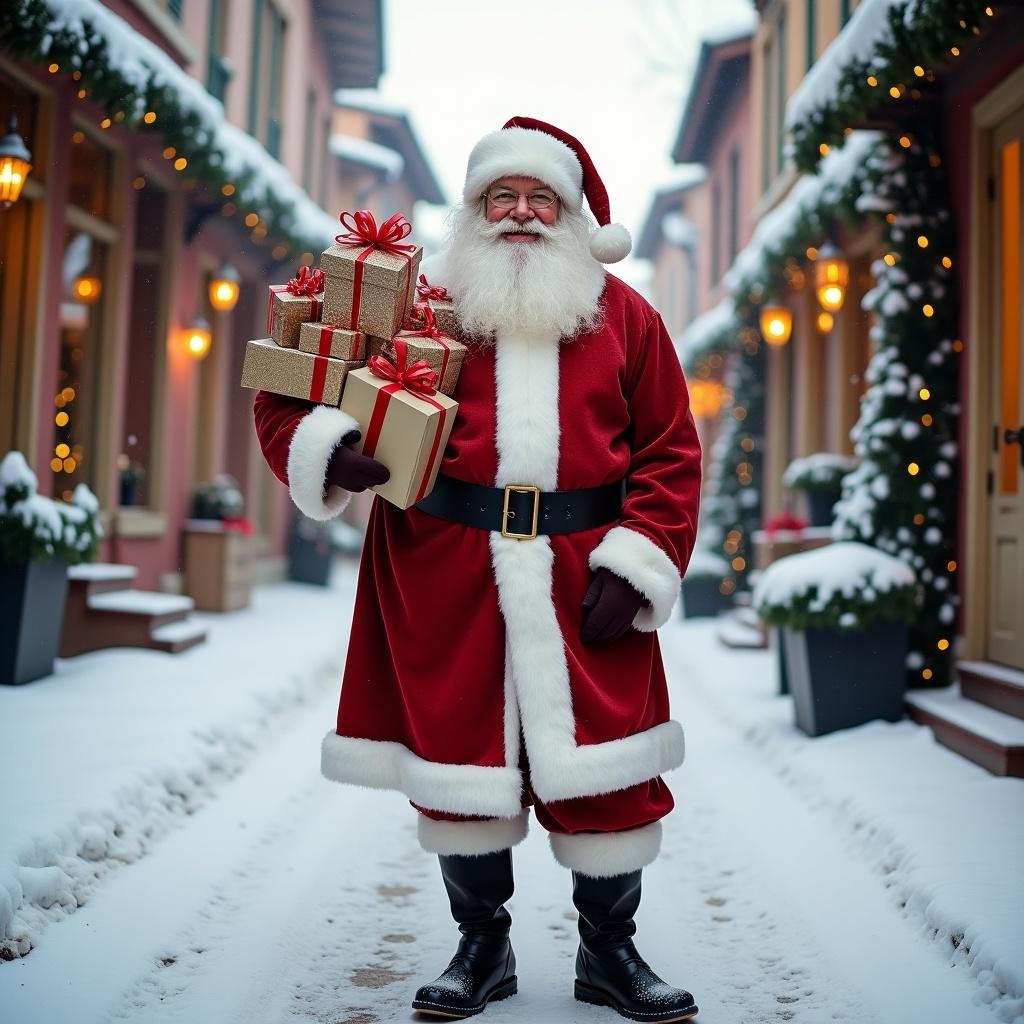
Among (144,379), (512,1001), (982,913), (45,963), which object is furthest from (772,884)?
(144,379)

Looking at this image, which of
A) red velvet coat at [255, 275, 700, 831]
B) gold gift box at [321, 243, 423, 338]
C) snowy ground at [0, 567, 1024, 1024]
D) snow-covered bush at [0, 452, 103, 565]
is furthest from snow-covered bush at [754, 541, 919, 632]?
snow-covered bush at [0, 452, 103, 565]

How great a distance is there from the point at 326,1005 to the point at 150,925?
0.65m

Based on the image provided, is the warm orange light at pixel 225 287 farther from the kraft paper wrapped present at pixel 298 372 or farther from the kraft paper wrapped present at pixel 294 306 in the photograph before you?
the kraft paper wrapped present at pixel 298 372

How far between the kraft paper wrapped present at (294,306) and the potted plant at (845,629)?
3323 millimetres

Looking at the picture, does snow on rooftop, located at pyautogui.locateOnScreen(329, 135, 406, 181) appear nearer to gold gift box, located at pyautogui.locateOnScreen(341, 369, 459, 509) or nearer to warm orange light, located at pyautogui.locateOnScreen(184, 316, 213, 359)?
warm orange light, located at pyautogui.locateOnScreen(184, 316, 213, 359)

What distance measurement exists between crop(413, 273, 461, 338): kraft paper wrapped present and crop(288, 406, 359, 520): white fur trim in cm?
36

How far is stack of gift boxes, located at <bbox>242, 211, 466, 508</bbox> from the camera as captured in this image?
2533 millimetres

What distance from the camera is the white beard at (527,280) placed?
8.87 feet

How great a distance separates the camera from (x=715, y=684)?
7.35 m

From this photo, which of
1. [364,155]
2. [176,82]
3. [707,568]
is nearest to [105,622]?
[176,82]

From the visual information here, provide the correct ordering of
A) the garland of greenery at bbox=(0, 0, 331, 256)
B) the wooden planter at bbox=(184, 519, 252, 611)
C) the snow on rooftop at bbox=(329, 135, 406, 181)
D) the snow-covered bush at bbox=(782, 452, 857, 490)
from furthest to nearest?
1. the snow on rooftop at bbox=(329, 135, 406, 181)
2. the wooden planter at bbox=(184, 519, 252, 611)
3. the snow-covered bush at bbox=(782, 452, 857, 490)
4. the garland of greenery at bbox=(0, 0, 331, 256)

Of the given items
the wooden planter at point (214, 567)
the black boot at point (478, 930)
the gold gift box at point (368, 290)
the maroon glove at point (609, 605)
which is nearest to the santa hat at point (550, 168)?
the gold gift box at point (368, 290)

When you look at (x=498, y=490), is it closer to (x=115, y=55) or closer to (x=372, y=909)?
(x=372, y=909)

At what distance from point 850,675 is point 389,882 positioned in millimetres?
2716
